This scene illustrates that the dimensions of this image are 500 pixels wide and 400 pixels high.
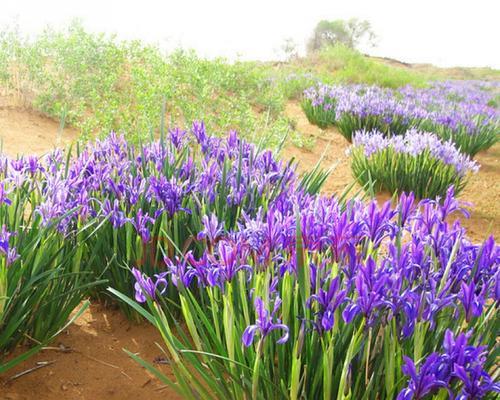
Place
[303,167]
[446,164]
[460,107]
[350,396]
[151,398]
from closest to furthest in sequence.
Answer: [350,396]
[151,398]
[446,164]
[303,167]
[460,107]

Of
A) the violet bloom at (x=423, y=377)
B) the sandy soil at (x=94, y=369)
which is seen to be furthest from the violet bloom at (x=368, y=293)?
the sandy soil at (x=94, y=369)

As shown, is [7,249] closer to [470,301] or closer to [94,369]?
[94,369]

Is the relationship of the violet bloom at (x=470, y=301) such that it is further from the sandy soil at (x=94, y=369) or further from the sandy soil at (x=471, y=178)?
the sandy soil at (x=471, y=178)

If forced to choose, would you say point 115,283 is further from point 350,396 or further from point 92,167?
point 350,396

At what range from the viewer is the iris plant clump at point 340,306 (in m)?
1.37

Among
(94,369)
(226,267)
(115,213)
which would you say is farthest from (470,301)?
(94,369)

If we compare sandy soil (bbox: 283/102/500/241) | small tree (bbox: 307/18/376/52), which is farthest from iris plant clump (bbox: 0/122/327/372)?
small tree (bbox: 307/18/376/52)

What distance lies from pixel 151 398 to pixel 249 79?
834cm

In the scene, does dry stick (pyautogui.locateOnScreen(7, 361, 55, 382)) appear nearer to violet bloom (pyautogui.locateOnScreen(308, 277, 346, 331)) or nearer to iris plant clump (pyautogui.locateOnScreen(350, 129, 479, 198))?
violet bloom (pyautogui.locateOnScreen(308, 277, 346, 331))

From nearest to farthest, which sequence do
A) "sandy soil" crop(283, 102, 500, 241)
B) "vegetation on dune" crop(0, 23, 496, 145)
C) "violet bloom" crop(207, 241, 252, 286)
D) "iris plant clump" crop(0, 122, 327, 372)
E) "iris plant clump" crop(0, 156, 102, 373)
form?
"violet bloom" crop(207, 241, 252, 286) → "iris plant clump" crop(0, 156, 102, 373) → "iris plant clump" crop(0, 122, 327, 372) → "sandy soil" crop(283, 102, 500, 241) → "vegetation on dune" crop(0, 23, 496, 145)

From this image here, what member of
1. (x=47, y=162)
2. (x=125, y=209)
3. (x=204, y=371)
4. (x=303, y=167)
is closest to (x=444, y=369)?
(x=204, y=371)

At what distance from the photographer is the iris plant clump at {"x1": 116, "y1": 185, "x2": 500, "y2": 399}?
137 cm

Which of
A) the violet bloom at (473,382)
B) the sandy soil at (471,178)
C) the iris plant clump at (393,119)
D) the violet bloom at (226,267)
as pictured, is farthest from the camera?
the iris plant clump at (393,119)

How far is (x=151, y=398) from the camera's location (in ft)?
6.58
